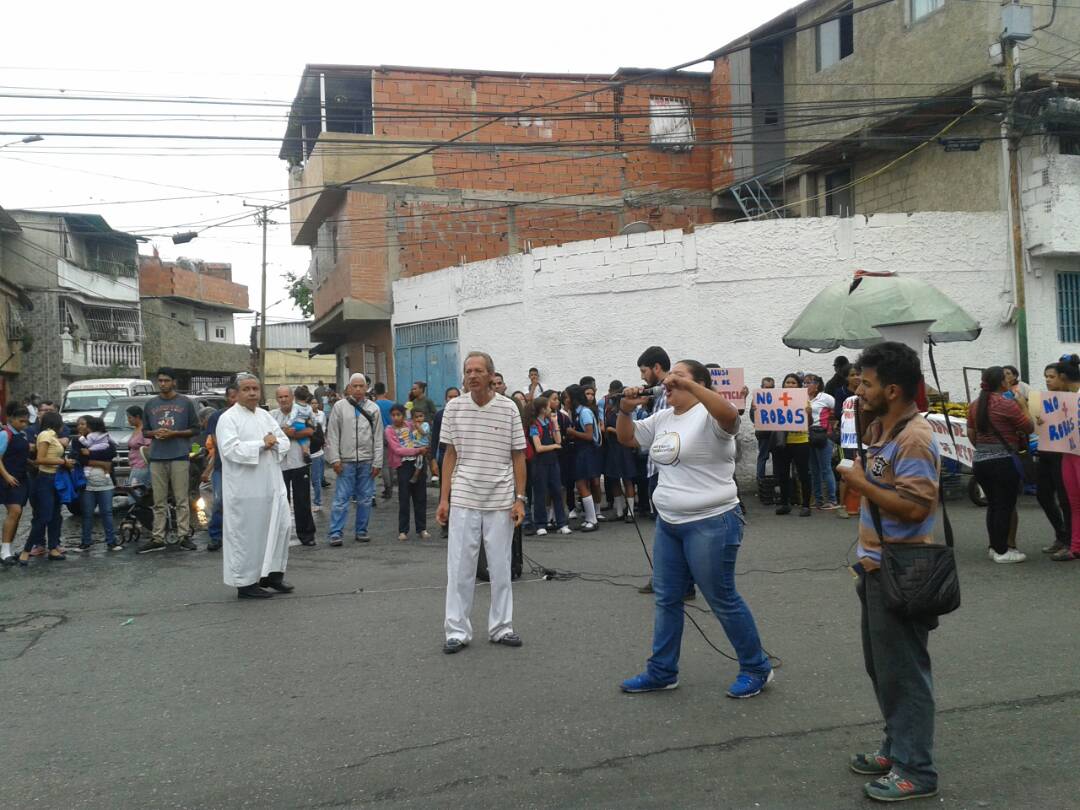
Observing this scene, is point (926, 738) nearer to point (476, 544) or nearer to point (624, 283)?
point (476, 544)

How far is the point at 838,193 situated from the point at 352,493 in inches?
564

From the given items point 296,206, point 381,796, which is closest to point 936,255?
point 381,796

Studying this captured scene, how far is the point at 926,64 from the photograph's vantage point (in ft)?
60.1

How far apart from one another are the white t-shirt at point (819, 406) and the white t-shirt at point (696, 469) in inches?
305

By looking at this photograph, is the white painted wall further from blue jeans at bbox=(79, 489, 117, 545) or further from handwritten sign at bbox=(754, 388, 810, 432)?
blue jeans at bbox=(79, 489, 117, 545)

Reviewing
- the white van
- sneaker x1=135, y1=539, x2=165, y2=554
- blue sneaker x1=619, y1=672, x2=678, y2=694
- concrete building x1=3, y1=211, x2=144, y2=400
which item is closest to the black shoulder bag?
blue sneaker x1=619, y1=672, x2=678, y2=694

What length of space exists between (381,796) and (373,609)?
12.0 feet

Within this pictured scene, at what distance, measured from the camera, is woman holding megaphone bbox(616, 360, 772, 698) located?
4867mm

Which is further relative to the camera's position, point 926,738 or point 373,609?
point 373,609

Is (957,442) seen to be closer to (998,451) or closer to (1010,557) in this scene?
(998,451)

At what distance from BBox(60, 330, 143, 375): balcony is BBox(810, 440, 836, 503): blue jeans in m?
31.7

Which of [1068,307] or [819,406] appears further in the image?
[1068,307]

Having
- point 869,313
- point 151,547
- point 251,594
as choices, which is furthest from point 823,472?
point 151,547

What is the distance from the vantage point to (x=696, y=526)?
493cm
